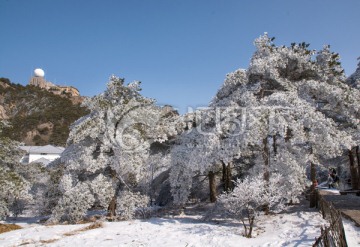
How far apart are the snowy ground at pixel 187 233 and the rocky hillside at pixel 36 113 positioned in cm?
7018

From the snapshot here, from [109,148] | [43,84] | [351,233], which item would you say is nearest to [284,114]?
[351,233]

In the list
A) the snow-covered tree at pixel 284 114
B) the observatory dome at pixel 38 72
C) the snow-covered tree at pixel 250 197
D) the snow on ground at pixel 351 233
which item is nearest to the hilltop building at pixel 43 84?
the observatory dome at pixel 38 72

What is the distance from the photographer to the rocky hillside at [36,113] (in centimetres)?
8418

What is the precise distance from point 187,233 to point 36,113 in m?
94.1

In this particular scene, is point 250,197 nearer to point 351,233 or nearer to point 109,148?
point 351,233

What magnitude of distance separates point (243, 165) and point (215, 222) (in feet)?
22.4

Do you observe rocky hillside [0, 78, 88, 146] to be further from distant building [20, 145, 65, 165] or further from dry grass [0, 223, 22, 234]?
dry grass [0, 223, 22, 234]

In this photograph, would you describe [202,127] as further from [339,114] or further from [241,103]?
[339,114]

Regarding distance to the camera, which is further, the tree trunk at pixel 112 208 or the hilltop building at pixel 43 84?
Answer: the hilltop building at pixel 43 84

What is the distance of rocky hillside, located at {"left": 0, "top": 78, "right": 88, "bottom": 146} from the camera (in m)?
84.2

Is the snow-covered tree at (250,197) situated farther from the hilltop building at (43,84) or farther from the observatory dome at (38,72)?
the observatory dome at (38,72)

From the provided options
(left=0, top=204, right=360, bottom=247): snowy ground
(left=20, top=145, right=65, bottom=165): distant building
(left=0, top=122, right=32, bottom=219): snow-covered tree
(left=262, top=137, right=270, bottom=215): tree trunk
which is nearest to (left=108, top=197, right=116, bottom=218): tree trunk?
(left=0, top=204, right=360, bottom=247): snowy ground

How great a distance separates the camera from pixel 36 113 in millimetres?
95438

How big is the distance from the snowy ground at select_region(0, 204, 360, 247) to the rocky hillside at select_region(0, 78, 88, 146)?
230 feet
